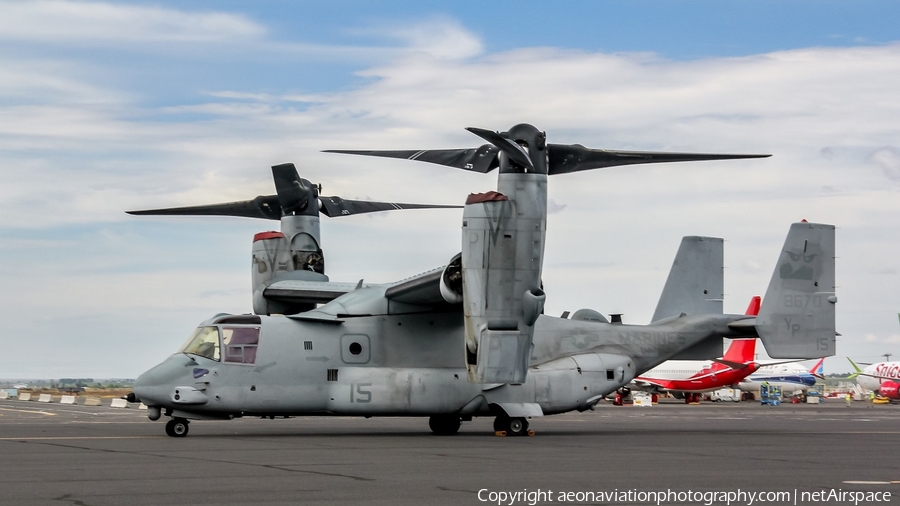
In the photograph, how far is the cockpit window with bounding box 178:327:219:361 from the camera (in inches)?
880

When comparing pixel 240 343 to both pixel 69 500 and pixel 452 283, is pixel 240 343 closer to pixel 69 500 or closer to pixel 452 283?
pixel 452 283

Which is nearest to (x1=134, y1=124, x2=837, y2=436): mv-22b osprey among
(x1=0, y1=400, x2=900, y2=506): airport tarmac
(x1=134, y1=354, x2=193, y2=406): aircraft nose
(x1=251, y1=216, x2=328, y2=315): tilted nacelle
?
(x1=134, y1=354, x2=193, y2=406): aircraft nose

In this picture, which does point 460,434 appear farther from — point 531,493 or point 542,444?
point 531,493

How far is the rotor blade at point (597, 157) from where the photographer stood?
70.8ft

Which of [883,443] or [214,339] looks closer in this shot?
[883,443]

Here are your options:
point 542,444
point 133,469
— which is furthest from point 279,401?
point 133,469

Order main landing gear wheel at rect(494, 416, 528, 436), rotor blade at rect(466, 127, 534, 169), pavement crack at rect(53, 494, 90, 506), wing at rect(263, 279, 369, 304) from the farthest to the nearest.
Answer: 1. wing at rect(263, 279, 369, 304)
2. main landing gear wheel at rect(494, 416, 528, 436)
3. rotor blade at rect(466, 127, 534, 169)
4. pavement crack at rect(53, 494, 90, 506)

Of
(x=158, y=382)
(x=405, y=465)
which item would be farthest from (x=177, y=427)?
(x=405, y=465)

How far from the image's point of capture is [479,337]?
20.2 metres

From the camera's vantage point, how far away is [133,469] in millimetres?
13742

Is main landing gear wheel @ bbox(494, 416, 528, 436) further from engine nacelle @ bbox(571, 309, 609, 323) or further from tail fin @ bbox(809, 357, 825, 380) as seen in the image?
tail fin @ bbox(809, 357, 825, 380)

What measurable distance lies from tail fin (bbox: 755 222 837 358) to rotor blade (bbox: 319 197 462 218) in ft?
33.8

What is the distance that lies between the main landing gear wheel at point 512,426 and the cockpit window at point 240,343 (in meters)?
5.51

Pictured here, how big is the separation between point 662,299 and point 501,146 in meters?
9.70
